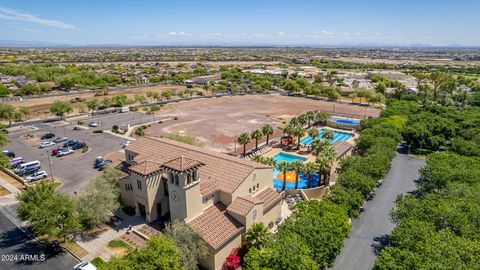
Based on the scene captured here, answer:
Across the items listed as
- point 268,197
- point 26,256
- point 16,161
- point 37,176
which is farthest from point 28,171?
point 268,197

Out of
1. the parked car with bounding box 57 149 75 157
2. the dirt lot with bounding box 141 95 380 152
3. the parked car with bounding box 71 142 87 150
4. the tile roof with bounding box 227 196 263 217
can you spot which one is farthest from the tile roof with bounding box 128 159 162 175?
the parked car with bounding box 71 142 87 150

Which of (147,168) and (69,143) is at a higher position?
(147,168)

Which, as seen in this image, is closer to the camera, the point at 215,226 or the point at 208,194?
the point at 215,226

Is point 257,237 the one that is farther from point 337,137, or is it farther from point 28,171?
point 337,137

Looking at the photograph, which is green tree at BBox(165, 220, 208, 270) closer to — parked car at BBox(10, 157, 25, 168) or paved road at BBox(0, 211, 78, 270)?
paved road at BBox(0, 211, 78, 270)

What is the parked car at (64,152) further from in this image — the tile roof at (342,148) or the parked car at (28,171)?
the tile roof at (342,148)

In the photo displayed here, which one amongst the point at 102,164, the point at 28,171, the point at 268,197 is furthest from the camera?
the point at 102,164
